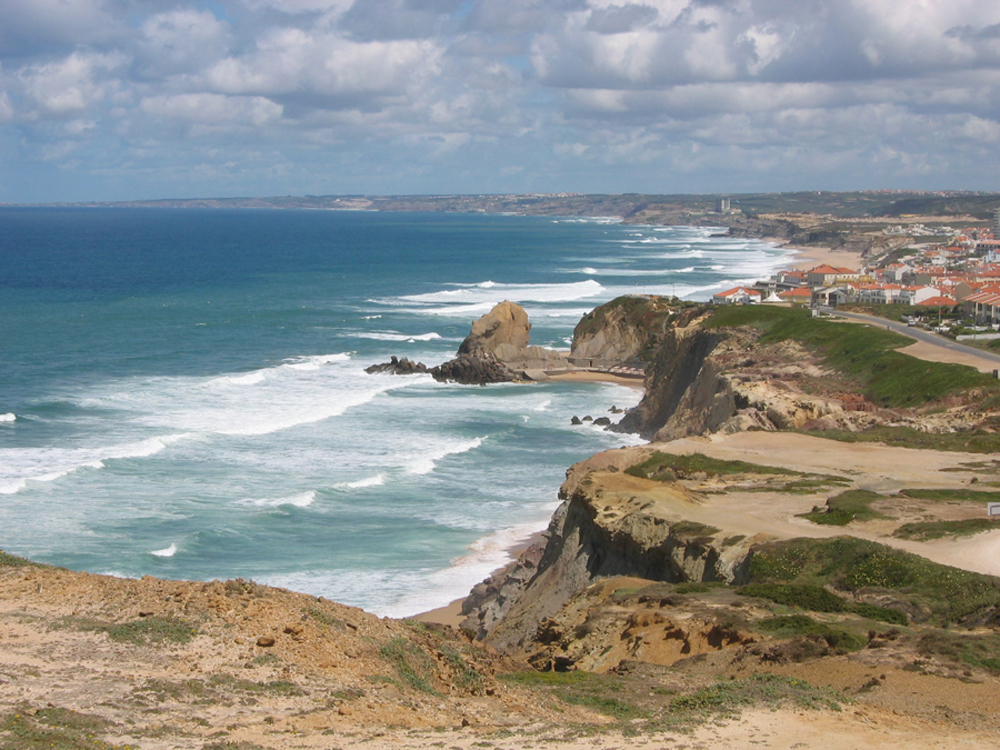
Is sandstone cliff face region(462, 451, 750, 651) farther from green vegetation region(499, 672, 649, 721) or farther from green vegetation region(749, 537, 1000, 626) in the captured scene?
green vegetation region(499, 672, 649, 721)

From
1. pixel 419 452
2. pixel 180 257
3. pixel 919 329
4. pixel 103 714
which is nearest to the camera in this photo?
pixel 103 714

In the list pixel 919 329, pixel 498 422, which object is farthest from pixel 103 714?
pixel 919 329

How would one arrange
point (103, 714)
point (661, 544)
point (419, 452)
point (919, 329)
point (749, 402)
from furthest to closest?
point (919, 329)
point (419, 452)
point (749, 402)
point (661, 544)
point (103, 714)

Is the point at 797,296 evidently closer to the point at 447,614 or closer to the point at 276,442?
the point at 276,442

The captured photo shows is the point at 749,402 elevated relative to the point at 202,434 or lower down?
elevated

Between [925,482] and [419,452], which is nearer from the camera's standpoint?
[925,482]

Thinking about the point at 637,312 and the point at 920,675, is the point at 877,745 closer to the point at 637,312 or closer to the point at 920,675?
the point at 920,675
